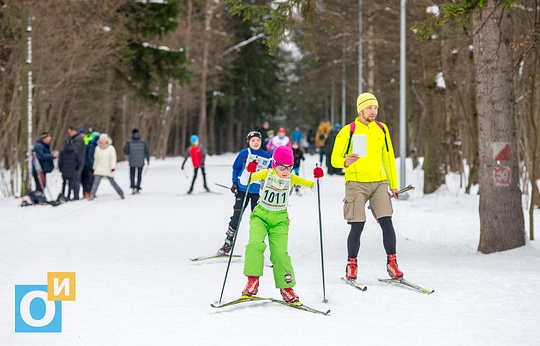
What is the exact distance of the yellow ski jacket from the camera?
7.64 m

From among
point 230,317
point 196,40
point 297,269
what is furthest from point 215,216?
point 196,40

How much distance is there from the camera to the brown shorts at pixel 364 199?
769 centimetres

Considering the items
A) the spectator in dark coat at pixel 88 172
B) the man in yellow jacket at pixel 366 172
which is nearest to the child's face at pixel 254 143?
the man in yellow jacket at pixel 366 172

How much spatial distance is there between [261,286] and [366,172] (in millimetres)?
1579

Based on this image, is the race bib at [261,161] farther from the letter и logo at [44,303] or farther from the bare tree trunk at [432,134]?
the bare tree trunk at [432,134]

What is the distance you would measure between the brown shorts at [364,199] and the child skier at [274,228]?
2.35 feet

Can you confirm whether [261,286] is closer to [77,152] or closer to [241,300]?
[241,300]

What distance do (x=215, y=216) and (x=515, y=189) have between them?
652 cm

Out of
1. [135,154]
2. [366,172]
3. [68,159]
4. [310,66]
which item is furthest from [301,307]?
[310,66]

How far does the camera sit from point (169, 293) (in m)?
7.25

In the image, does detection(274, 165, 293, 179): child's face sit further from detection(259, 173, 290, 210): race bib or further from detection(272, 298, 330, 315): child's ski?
detection(272, 298, 330, 315): child's ski

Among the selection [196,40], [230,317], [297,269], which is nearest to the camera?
[230,317]

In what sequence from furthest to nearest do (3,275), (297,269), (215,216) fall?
1. (215,216)
2. (297,269)
3. (3,275)

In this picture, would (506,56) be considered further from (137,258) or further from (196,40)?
(196,40)
